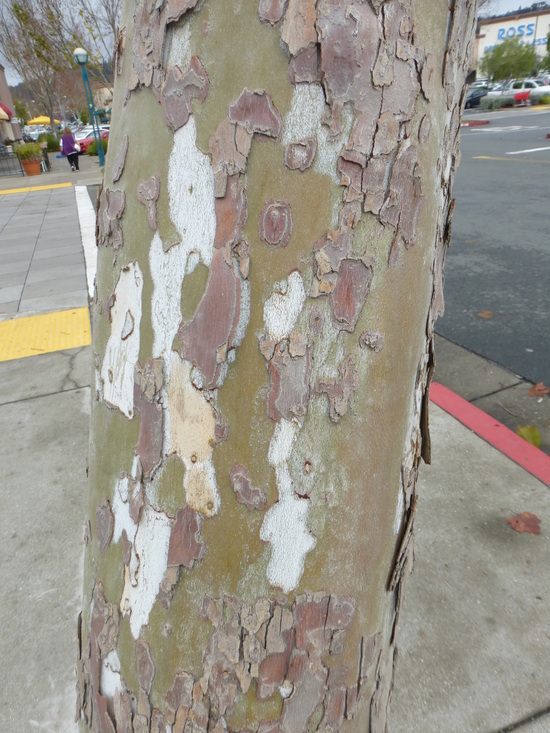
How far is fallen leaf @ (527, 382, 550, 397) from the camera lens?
3688mm

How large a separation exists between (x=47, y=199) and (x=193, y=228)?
14.1 metres

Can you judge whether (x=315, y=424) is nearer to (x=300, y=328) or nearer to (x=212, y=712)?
(x=300, y=328)

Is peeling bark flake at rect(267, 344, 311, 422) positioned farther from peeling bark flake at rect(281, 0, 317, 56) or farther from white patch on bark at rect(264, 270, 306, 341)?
peeling bark flake at rect(281, 0, 317, 56)

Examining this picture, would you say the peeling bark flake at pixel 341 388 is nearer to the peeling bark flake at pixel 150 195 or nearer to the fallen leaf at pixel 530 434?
the peeling bark flake at pixel 150 195

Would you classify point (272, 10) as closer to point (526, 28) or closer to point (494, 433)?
point (494, 433)

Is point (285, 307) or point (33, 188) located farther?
point (33, 188)

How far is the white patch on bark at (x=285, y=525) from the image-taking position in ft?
2.65

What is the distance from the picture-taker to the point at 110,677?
1.00 m

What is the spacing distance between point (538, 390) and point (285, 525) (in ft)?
11.0

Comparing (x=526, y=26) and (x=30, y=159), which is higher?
(x=526, y=26)

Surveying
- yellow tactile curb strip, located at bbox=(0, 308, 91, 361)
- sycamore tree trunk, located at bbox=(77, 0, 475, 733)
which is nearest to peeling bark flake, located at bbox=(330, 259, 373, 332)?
sycamore tree trunk, located at bbox=(77, 0, 475, 733)

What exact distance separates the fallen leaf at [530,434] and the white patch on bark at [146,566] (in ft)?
9.39

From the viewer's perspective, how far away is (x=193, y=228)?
2.59 feet

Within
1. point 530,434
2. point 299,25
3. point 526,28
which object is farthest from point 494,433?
point 526,28
